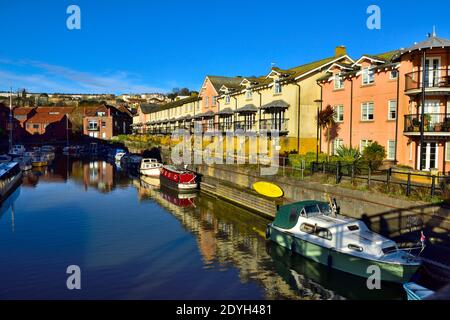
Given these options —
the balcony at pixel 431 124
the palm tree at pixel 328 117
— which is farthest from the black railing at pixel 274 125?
the balcony at pixel 431 124

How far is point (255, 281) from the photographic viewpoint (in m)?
17.2

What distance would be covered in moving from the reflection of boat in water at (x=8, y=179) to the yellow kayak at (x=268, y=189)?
22.3 metres

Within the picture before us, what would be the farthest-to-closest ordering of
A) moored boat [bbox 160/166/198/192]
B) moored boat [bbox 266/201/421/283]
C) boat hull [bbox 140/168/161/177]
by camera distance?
boat hull [bbox 140/168/161/177] < moored boat [bbox 160/166/198/192] < moored boat [bbox 266/201/421/283]

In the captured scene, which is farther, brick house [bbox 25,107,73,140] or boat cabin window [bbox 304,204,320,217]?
brick house [bbox 25,107,73,140]

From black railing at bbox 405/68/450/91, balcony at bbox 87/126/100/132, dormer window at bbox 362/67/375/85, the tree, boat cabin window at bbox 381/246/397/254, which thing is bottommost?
boat cabin window at bbox 381/246/397/254

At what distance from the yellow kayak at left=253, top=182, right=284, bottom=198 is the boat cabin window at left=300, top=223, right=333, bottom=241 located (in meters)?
9.31

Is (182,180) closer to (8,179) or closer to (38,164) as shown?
(8,179)

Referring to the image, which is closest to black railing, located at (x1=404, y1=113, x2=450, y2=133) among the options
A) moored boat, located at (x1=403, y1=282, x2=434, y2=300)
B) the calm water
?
the calm water

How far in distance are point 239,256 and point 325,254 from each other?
15.4ft

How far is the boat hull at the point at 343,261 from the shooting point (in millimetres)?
15117

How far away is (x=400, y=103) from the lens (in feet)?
96.4

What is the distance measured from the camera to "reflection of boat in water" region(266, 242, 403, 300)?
15.4 m

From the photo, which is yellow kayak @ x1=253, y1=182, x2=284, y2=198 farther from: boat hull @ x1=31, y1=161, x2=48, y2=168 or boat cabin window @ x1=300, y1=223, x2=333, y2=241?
boat hull @ x1=31, y1=161, x2=48, y2=168
